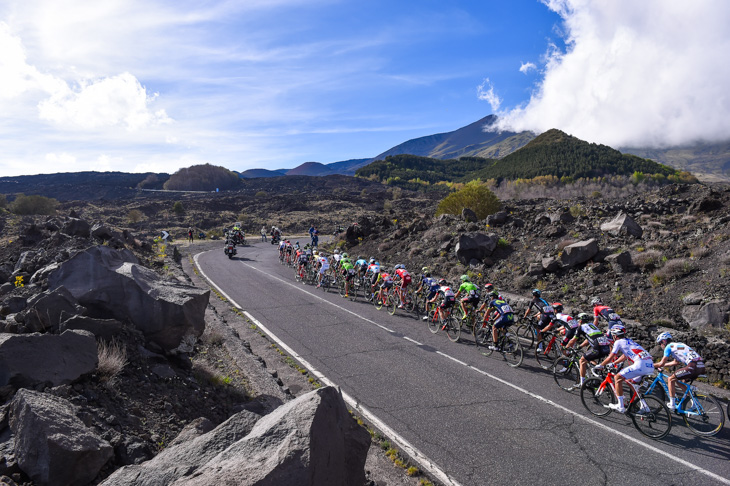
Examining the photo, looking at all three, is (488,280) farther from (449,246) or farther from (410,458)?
(410,458)

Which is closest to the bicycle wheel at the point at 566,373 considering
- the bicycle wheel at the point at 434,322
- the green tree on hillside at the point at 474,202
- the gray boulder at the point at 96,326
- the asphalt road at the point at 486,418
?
the asphalt road at the point at 486,418

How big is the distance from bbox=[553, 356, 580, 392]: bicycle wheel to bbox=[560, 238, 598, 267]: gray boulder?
23.0 ft

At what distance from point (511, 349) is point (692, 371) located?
3960mm

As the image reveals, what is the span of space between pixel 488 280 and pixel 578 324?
850 centimetres

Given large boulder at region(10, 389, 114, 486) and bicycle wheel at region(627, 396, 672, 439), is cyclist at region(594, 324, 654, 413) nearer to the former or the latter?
bicycle wheel at region(627, 396, 672, 439)

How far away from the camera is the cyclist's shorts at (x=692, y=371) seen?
6383 mm

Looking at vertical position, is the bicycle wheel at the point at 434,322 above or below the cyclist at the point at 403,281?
below

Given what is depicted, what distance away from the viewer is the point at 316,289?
784 inches

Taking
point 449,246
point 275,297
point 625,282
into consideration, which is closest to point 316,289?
point 275,297

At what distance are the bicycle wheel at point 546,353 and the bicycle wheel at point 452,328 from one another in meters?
2.27

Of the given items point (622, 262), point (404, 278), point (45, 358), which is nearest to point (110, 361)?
point (45, 358)

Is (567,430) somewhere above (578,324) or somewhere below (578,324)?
below

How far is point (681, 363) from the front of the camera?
6.56 m

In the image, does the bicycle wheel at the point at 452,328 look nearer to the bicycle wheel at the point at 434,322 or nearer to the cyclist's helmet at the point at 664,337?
the bicycle wheel at the point at 434,322
